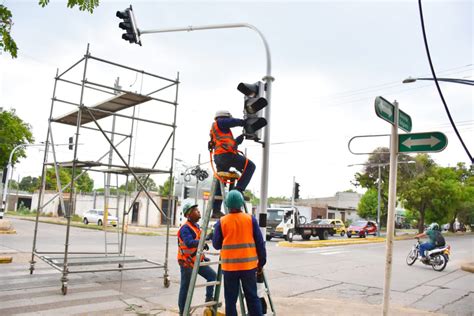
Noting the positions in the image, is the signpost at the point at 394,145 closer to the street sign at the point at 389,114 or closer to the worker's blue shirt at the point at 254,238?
the street sign at the point at 389,114

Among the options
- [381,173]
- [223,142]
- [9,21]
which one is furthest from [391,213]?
[381,173]

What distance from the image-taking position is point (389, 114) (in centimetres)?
490

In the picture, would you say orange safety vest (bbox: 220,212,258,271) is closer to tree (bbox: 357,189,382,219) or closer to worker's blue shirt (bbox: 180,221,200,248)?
worker's blue shirt (bbox: 180,221,200,248)

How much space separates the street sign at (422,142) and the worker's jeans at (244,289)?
8.24 ft

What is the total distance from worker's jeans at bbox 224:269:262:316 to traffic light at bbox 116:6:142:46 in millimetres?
6224

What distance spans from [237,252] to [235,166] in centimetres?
114

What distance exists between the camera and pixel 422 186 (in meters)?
36.2

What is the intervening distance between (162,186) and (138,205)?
29.5 metres

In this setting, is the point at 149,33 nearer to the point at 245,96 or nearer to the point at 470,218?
the point at 245,96

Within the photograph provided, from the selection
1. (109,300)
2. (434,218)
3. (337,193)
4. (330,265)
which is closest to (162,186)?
(337,193)

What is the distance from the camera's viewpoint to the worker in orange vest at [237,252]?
14.3ft

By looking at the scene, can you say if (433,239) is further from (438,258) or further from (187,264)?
(187,264)

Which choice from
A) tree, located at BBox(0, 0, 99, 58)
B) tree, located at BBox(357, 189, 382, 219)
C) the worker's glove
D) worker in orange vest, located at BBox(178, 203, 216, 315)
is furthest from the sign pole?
tree, located at BBox(357, 189, 382, 219)

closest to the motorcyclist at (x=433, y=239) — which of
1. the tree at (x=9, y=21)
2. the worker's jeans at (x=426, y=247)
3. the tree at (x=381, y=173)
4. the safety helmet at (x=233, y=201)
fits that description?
the worker's jeans at (x=426, y=247)
